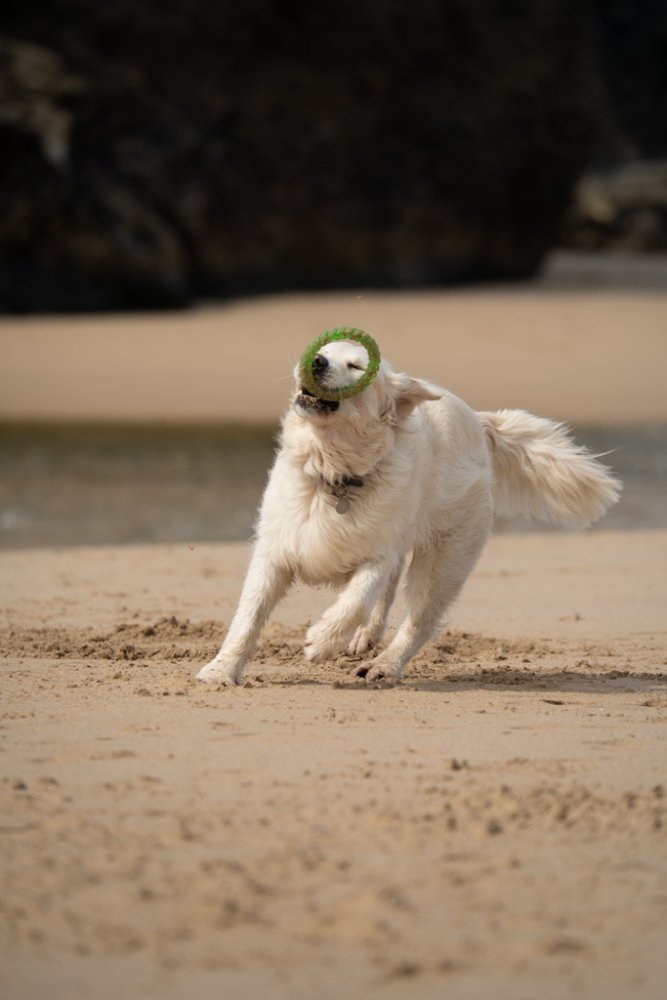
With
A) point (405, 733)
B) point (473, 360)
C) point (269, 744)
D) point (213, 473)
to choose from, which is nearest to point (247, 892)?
point (269, 744)

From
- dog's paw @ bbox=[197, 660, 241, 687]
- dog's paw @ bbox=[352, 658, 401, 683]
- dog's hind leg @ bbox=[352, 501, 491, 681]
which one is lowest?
dog's paw @ bbox=[197, 660, 241, 687]

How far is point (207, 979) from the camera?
2.90 meters

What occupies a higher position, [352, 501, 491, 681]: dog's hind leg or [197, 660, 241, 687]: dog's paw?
[352, 501, 491, 681]: dog's hind leg

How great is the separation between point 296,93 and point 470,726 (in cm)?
1980

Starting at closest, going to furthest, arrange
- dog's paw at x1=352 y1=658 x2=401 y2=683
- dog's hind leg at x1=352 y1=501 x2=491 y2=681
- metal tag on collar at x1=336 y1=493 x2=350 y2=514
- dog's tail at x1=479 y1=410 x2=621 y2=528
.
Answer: metal tag on collar at x1=336 y1=493 x2=350 y2=514 < dog's paw at x1=352 y1=658 x2=401 y2=683 < dog's hind leg at x1=352 y1=501 x2=491 y2=681 < dog's tail at x1=479 y1=410 x2=621 y2=528

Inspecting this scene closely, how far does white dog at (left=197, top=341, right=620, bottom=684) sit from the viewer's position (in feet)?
17.9

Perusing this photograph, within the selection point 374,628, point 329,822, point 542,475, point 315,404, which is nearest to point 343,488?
point 315,404

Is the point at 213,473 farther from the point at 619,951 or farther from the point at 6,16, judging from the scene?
the point at 6,16

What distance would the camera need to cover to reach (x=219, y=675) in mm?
5438

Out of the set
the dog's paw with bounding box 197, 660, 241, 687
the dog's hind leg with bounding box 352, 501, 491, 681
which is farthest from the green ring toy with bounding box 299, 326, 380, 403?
the dog's hind leg with bounding box 352, 501, 491, 681

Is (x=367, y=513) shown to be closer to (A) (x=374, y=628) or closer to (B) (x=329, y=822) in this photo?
(A) (x=374, y=628)

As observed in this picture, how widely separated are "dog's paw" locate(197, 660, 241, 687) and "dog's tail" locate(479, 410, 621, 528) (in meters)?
1.98

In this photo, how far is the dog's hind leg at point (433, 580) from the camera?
19.9 ft

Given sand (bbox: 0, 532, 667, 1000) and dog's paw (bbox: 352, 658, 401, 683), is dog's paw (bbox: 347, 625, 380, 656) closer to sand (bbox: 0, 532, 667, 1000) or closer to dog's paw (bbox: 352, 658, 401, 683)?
sand (bbox: 0, 532, 667, 1000)
